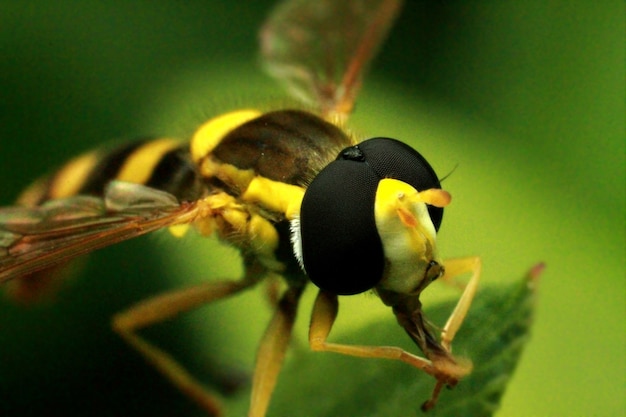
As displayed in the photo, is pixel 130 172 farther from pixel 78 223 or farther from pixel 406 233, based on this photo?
pixel 406 233

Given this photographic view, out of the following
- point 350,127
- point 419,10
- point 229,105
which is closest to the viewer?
point 350,127

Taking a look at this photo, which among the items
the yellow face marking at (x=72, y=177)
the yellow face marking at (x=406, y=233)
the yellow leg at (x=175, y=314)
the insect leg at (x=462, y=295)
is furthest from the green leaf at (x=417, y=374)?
the yellow face marking at (x=72, y=177)

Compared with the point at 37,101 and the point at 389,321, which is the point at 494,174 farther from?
the point at 37,101

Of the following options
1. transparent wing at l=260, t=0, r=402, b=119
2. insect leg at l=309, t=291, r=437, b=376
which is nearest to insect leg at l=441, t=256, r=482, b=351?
insect leg at l=309, t=291, r=437, b=376

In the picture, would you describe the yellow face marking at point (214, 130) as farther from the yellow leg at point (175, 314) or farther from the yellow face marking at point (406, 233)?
the yellow face marking at point (406, 233)

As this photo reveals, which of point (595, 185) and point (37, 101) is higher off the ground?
point (595, 185)

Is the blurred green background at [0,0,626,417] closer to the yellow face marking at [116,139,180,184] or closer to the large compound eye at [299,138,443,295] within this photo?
the yellow face marking at [116,139,180,184]

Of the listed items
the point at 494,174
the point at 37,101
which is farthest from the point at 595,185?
the point at 37,101

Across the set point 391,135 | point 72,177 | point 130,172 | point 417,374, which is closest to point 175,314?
point 130,172
